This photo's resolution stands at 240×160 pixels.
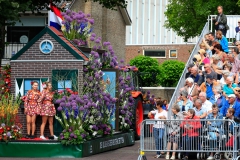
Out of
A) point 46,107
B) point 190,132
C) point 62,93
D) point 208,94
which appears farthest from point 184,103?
point 46,107

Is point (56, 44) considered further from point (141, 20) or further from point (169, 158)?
point (141, 20)

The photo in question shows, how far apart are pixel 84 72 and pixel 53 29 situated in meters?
1.67

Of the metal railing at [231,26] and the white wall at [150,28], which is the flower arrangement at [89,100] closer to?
the metal railing at [231,26]

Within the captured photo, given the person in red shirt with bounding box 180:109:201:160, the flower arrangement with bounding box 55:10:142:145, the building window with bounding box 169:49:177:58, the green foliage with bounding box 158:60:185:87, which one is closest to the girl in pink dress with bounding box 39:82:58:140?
the flower arrangement with bounding box 55:10:142:145

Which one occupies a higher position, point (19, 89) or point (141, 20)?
point (141, 20)

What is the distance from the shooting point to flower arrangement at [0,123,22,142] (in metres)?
20.0

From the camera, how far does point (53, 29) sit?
70.9ft

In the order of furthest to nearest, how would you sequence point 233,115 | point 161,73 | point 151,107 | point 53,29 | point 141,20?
point 141,20
point 161,73
point 151,107
point 53,29
point 233,115

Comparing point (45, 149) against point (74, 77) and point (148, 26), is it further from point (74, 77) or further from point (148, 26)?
point (148, 26)

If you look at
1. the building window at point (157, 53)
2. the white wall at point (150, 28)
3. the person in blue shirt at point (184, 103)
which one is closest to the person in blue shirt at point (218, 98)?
the person in blue shirt at point (184, 103)

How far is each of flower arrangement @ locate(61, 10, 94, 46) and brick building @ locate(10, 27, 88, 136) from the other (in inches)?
30.9

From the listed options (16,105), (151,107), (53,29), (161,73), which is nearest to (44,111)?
(16,105)

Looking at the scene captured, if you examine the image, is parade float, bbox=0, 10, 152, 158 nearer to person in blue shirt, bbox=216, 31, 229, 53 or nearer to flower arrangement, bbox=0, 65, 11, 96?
flower arrangement, bbox=0, 65, 11, 96

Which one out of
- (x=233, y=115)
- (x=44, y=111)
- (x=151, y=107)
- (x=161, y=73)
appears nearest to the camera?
(x=233, y=115)
